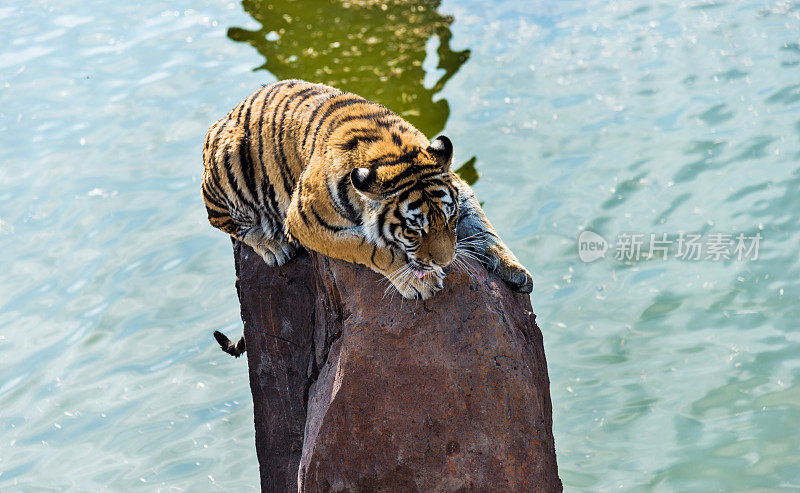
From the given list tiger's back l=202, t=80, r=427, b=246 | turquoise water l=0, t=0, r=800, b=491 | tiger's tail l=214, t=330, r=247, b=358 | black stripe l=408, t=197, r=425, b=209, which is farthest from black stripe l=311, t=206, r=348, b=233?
turquoise water l=0, t=0, r=800, b=491

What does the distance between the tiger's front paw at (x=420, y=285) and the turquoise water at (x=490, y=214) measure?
2495mm

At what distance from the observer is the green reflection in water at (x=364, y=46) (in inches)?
379

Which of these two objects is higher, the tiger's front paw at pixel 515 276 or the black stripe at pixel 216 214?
the tiger's front paw at pixel 515 276

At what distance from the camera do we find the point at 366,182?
11.2 feet

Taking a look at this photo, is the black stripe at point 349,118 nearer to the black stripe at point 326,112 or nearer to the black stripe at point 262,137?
the black stripe at point 326,112

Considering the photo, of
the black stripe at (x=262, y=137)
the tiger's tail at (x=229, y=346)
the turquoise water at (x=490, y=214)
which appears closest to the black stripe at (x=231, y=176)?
the black stripe at (x=262, y=137)

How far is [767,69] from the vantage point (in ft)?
28.7

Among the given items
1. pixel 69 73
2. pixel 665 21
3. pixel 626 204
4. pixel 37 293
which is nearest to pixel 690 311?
pixel 626 204

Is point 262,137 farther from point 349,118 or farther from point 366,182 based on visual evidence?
point 366,182

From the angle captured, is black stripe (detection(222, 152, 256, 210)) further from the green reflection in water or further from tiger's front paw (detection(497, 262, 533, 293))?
the green reflection in water

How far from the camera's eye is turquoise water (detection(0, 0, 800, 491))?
602 cm

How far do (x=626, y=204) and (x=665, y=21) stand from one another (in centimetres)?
372

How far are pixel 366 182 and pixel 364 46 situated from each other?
7.73 m

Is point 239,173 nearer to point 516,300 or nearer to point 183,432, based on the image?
point 516,300
